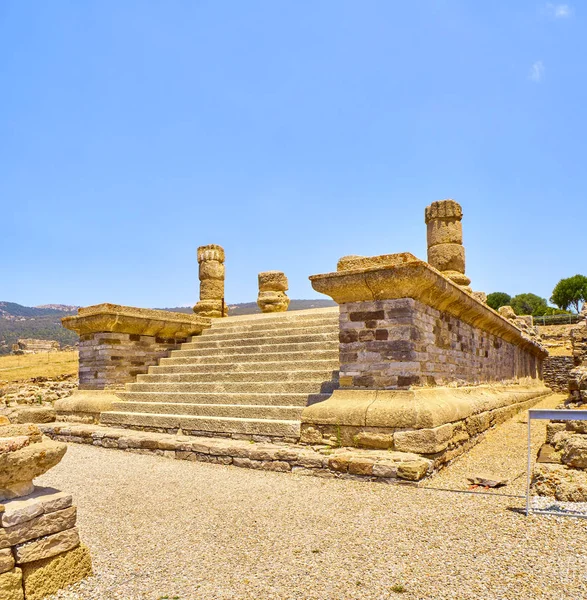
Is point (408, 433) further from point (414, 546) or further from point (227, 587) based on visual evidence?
point (227, 587)

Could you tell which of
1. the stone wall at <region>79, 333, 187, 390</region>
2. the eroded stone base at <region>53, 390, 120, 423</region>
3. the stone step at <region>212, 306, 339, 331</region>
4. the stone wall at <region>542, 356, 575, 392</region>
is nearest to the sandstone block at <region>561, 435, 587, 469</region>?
the stone step at <region>212, 306, 339, 331</region>

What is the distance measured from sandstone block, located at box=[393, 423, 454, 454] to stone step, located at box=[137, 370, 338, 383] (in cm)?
207

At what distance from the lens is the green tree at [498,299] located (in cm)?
5744

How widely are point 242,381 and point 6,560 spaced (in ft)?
19.5

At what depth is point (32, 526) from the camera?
2.78 meters

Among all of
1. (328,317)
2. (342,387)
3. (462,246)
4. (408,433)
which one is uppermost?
(462,246)

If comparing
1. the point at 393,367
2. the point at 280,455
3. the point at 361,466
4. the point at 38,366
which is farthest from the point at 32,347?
the point at 361,466

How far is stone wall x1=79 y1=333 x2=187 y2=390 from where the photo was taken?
9625 mm

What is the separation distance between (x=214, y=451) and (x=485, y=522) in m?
3.48

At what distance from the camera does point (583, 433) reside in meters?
5.30

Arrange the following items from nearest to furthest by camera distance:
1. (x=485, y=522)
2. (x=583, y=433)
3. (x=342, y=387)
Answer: (x=485, y=522) → (x=583, y=433) → (x=342, y=387)

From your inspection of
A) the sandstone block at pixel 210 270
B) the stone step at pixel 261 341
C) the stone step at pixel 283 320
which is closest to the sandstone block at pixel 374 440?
the stone step at pixel 261 341

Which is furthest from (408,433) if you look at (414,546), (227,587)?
(227,587)

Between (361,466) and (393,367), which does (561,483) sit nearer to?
(361,466)
